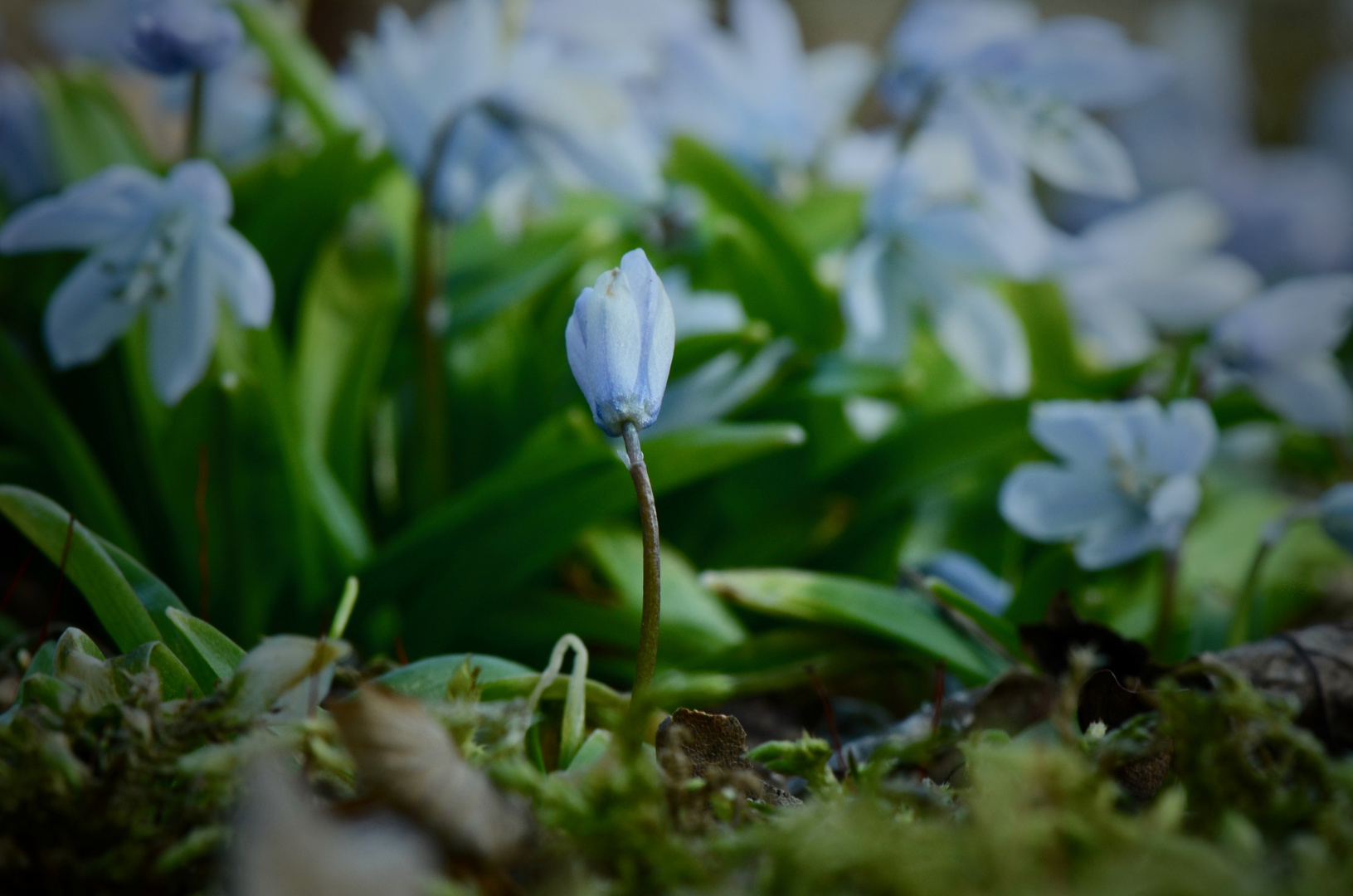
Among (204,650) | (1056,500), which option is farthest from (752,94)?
(204,650)

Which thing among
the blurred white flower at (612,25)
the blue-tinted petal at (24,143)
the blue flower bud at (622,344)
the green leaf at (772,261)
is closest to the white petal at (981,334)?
the green leaf at (772,261)

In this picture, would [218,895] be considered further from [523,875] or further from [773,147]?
[773,147]

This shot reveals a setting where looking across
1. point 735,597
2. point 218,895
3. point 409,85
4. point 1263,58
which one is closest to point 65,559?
point 218,895

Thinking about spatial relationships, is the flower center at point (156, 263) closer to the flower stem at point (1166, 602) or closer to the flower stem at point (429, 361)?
the flower stem at point (429, 361)

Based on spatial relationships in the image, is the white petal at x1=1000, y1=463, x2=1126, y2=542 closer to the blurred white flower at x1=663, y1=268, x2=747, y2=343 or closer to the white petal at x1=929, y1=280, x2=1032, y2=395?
the white petal at x1=929, y1=280, x2=1032, y2=395

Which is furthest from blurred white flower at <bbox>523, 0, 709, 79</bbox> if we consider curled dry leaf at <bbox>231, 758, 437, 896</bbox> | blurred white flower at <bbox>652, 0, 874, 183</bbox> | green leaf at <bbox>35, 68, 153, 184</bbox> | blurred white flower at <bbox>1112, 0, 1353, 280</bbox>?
blurred white flower at <bbox>1112, 0, 1353, 280</bbox>

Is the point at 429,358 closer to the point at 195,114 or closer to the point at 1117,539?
the point at 195,114

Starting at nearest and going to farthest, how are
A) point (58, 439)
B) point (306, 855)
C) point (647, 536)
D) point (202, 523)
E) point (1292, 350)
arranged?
1. point (306, 855)
2. point (647, 536)
3. point (202, 523)
4. point (58, 439)
5. point (1292, 350)
